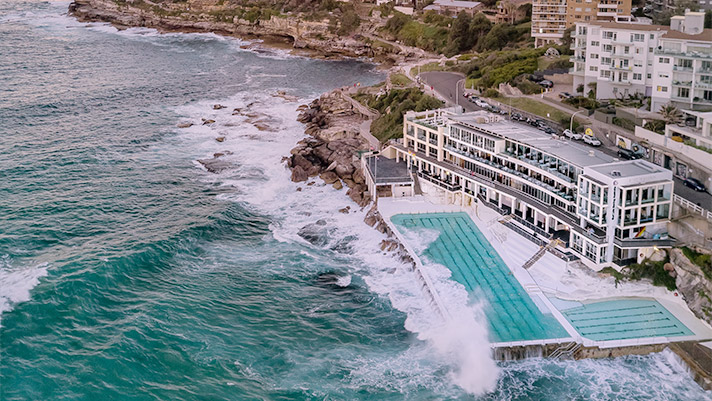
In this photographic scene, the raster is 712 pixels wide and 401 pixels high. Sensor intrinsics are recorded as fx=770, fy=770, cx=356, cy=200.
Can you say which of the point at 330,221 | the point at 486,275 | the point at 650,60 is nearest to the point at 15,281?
the point at 330,221

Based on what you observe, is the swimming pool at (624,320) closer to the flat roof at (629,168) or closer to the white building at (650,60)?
the flat roof at (629,168)

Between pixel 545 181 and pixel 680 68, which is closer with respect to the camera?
pixel 545 181

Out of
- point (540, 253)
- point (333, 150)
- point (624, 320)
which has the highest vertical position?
point (333, 150)

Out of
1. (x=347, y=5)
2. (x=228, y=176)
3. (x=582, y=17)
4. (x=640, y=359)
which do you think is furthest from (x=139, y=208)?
(x=347, y=5)

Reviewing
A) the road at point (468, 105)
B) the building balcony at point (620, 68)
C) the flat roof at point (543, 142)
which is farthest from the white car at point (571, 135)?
the building balcony at point (620, 68)

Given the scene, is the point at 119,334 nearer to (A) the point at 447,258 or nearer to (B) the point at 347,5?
(A) the point at 447,258

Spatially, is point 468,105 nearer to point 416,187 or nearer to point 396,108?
point 396,108

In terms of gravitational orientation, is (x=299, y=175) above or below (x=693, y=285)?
above
